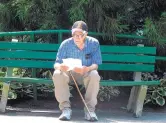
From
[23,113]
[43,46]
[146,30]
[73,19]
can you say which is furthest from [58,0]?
[23,113]

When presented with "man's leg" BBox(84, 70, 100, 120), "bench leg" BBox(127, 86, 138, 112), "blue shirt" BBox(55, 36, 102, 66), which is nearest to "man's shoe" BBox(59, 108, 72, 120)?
"man's leg" BBox(84, 70, 100, 120)

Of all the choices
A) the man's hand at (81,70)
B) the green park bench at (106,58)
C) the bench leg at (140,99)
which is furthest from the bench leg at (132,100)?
the man's hand at (81,70)

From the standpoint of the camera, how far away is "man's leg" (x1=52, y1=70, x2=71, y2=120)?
16.8ft

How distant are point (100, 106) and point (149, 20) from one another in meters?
1.47

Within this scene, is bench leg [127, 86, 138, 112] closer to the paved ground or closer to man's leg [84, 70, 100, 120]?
the paved ground

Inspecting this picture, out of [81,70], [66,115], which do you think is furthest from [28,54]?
[66,115]

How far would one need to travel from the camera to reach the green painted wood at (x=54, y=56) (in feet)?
18.9

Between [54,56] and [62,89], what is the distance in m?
0.79

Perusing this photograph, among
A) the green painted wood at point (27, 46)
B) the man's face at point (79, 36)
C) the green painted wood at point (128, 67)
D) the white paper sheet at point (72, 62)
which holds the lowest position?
the green painted wood at point (128, 67)

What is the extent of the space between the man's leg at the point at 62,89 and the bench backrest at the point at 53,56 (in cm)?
72

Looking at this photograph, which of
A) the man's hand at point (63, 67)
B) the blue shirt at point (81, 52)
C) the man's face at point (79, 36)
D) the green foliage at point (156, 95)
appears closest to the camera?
the man's hand at point (63, 67)

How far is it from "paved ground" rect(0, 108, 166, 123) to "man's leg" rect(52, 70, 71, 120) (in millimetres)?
112

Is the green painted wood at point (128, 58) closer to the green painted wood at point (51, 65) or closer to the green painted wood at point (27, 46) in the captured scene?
the green painted wood at point (51, 65)

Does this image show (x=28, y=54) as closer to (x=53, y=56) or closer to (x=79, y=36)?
(x=53, y=56)
